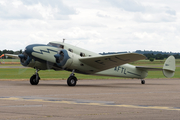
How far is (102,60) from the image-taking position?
85.2 feet

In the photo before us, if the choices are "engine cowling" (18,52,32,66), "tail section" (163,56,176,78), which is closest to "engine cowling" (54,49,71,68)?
"engine cowling" (18,52,32,66)

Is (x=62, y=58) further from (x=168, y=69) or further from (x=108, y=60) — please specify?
(x=168, y=69)

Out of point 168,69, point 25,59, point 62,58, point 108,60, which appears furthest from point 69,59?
point 168,69

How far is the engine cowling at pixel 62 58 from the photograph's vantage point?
82.0ft

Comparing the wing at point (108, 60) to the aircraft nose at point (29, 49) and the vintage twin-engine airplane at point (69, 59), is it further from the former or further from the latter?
the aircraft nose at point (29, 49)

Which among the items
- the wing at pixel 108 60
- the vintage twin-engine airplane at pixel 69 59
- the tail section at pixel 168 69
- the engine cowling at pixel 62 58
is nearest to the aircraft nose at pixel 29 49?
the vintage twin-engine airplane at pixel 69 59

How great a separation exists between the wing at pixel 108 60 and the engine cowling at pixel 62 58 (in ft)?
4.74

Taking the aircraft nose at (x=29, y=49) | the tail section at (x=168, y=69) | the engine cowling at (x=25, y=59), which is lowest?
the tail section at (x=168, y=69)

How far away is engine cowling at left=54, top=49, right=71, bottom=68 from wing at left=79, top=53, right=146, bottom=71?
1443mm

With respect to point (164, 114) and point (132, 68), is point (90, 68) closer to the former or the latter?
point (132, 68)

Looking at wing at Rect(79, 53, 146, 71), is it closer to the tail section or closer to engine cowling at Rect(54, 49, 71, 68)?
engine cowling at Rect(54, 49, 71, 68)

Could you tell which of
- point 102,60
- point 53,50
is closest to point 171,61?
point 102,60

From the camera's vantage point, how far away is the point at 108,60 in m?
25.9

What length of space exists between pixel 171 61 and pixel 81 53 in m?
10.1
